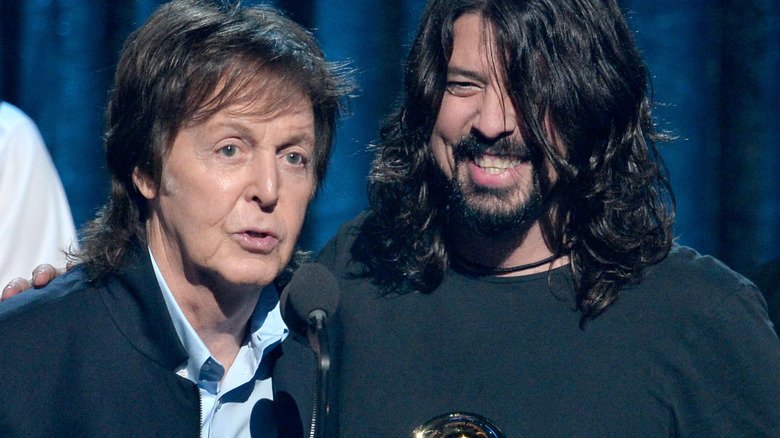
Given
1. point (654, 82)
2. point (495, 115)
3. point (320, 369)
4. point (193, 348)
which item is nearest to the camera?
point (320, 369)

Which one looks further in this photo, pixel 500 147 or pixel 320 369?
pixel 500 147

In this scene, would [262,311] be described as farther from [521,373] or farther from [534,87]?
[534,87]

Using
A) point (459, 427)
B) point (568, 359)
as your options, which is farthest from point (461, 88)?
point (459, 427)

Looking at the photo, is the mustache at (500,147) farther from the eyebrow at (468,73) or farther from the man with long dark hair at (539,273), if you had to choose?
the eyebrow at (468,73)

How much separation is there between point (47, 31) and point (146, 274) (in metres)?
1.54

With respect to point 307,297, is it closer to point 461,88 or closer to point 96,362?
point 96,362

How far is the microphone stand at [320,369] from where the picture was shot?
151cm

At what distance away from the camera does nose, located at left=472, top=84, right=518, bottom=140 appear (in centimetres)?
202

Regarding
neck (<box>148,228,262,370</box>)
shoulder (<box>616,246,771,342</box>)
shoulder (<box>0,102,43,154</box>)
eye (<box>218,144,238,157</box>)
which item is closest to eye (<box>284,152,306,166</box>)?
eye (<box>218,144,238,157</box>)

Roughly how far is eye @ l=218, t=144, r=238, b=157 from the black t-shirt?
48cm

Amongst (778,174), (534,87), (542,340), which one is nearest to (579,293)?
(542,340)

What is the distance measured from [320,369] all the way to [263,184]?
0.46m

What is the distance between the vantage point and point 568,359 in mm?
1939

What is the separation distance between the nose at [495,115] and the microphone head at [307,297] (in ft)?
1.88
